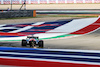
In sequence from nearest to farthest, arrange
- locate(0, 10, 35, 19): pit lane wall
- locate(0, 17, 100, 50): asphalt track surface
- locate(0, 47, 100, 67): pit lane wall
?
locate(0, 47, 100, 67): pit lane wall
locate(0, 17, 100, 50): asphalt track surface
locate(0, 10, 35, 19): pit lane wall

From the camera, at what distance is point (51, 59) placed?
7578 millimetres

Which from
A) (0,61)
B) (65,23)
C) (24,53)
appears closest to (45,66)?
(24,53)

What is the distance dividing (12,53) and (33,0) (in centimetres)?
5551

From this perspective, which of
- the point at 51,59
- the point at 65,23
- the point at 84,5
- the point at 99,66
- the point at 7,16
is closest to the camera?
the point at 99,66

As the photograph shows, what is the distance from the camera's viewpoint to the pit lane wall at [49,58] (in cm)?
729

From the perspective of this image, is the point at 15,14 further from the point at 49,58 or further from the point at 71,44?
the point at 49,58

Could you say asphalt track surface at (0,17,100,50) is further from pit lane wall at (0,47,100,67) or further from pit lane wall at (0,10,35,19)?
pit lane wall at (0,10,35,19)

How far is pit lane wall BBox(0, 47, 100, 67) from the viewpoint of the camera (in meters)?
7.29

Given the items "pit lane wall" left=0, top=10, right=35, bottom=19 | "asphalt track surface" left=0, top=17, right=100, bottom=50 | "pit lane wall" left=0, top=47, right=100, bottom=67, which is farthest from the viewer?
"pit lane wall" left=0, top=10, right=35, bottom=19

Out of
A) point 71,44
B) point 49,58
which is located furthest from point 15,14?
point 49,58

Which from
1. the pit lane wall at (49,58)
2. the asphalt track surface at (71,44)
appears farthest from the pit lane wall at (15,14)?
the pit lane wall at (49,58)

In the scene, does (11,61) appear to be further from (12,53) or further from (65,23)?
(65,23)

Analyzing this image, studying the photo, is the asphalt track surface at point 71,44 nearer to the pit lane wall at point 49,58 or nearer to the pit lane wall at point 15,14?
the pit lane wall at point 49,58

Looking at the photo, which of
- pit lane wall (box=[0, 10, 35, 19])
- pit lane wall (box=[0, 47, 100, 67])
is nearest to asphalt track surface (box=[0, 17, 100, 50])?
pit lane wall (box=[0, 47, 100, 67])
